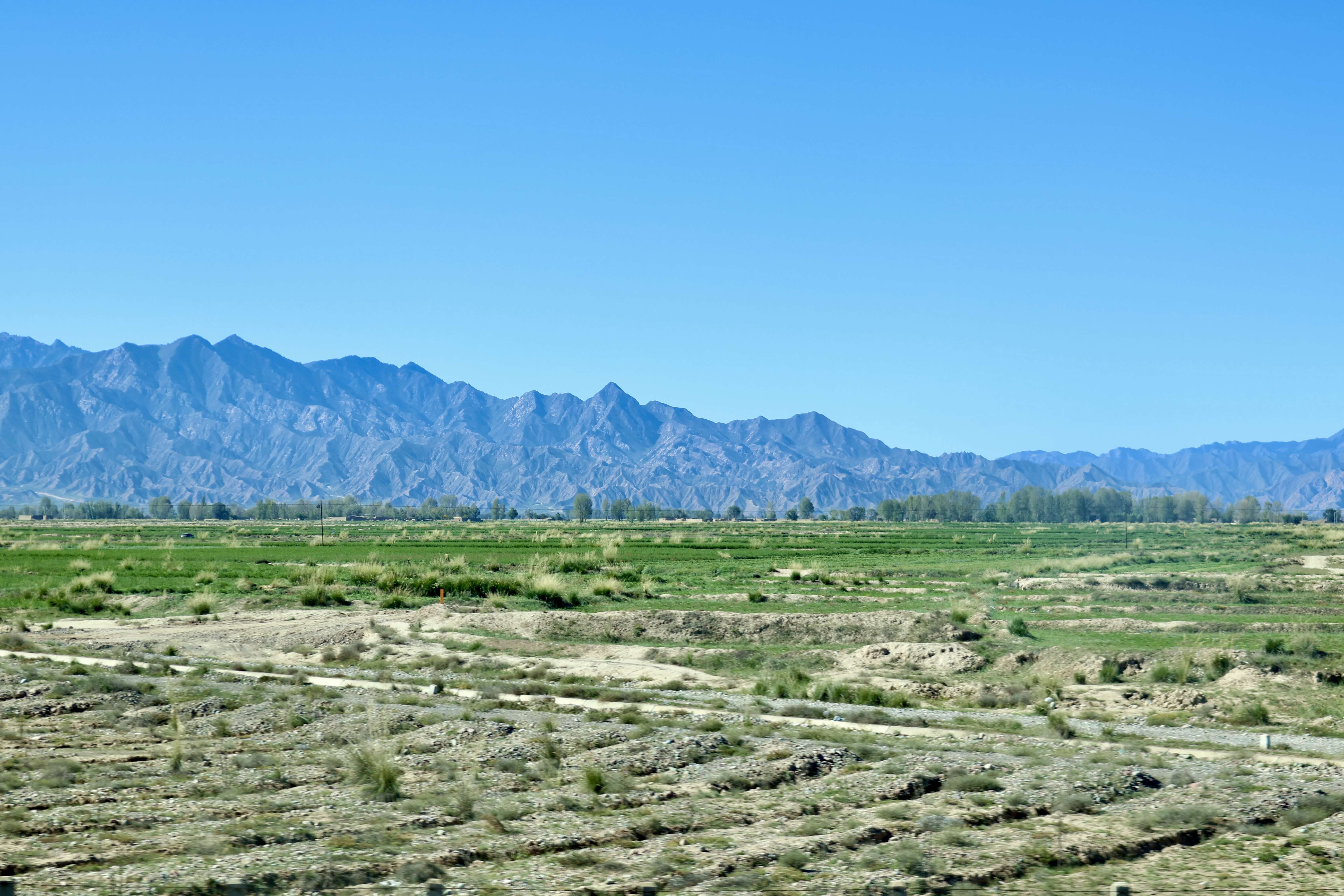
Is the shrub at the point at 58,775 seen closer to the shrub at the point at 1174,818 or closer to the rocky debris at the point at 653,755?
the rocky debris at the point at 653,755

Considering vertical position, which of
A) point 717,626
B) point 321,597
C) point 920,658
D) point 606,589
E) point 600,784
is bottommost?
point 920,658

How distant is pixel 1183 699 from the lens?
25.5 m

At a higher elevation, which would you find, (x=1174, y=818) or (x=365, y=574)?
(x=365, y=574)

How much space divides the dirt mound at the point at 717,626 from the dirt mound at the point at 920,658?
321 cm

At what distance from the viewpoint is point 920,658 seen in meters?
33.6

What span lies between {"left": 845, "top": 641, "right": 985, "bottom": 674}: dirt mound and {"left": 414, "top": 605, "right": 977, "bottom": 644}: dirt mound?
3.21 m

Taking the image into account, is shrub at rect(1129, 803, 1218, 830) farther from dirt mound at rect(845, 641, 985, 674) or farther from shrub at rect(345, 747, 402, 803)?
dirt mound at rect(845, 641, 985, 674)

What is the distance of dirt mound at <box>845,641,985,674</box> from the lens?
107ft

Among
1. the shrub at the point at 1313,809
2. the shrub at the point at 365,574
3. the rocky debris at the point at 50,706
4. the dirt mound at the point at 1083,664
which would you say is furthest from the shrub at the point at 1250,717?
the shrub at the point at 365,574

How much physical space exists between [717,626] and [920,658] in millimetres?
9287

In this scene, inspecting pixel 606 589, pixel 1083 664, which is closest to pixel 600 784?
pixel 1083 664

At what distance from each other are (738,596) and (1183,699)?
28.4 m

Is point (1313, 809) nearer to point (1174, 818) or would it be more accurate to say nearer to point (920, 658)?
point (1174, 818)

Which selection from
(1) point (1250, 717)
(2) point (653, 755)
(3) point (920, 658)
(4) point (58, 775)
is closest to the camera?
(4) point (58, 775)
